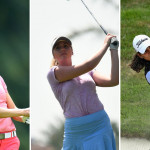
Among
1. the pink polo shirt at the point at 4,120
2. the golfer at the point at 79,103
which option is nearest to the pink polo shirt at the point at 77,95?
the golfer at the point at 79,103

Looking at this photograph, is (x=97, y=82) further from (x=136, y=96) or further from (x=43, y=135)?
(x=136, y=96)

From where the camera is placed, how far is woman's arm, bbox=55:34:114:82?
2400 mm

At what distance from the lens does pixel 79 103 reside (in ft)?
8.16

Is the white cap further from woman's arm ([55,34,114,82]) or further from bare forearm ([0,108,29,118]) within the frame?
bare forearm ([0,108,29,118])

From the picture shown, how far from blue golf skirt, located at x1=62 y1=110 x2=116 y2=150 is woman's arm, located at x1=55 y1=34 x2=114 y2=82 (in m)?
0.27

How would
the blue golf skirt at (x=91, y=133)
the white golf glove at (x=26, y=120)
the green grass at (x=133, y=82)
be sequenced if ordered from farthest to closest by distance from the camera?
the green grass at (x=133, y=82)
the white golf glove at (x=26, y=120)
the blue golf skirt at (x=91, y=133)

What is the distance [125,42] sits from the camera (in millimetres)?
5258

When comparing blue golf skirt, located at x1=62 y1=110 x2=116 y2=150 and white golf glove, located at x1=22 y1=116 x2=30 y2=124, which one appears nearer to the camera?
blue golf skirt, located at x1=62 y1=110 x2=116 y2=150

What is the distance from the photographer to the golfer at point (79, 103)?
2490 mm

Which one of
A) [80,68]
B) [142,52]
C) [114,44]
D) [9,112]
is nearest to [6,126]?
[9,112]

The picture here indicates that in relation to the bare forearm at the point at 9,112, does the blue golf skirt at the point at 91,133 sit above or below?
below

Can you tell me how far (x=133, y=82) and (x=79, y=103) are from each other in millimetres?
2547

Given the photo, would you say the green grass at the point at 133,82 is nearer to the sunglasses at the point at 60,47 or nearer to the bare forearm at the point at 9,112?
the bare forearm at the point at 9,112

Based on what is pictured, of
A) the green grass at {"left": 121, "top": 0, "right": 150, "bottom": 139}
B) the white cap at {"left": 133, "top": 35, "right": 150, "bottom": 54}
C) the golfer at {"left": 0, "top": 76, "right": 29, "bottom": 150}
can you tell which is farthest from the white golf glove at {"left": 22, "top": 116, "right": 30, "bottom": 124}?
the green grass at {"left": 121, "top": 0, "right": 150, "bottom": 139}
